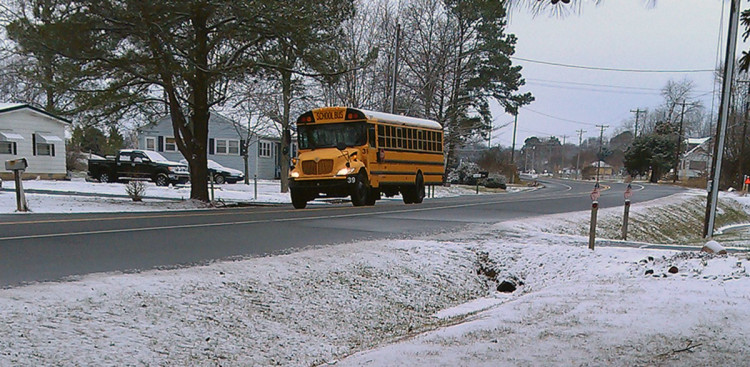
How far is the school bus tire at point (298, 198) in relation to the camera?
670 inches

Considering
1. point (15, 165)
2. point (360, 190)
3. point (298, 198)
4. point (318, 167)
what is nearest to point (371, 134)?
point (360, 190)

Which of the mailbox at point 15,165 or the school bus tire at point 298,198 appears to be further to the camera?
the school bus tire at point 298,198

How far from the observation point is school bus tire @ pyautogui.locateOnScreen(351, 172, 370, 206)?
1647 cm

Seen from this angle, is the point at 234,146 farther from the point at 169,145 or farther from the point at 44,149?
the point at 44,149

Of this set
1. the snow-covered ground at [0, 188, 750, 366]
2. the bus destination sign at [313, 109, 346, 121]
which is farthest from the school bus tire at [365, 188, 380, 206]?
the snow-covered ground at [0, 188, 750, 366]

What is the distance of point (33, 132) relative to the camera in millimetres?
31875

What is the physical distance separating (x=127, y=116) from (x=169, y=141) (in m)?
26.7

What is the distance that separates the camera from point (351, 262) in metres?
8.12

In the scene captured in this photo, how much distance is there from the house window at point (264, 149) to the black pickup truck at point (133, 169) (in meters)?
15.9

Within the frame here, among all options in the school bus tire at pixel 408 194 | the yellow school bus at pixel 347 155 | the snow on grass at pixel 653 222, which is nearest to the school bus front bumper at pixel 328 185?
the yellow school bus at pixel 347 155

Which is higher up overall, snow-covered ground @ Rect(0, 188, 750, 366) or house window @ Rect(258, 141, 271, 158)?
house window @ Rect(258, 141, 271, 158)

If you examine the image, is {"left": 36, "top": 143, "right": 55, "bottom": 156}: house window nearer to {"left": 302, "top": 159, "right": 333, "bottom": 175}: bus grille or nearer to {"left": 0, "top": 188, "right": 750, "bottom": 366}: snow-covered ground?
{"left": 302, "top": 159, "right": 333, "bottom": 175}: bus grille

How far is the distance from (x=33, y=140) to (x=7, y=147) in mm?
1626

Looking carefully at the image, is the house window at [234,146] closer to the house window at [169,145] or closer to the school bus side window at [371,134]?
the house window at [169,145]
